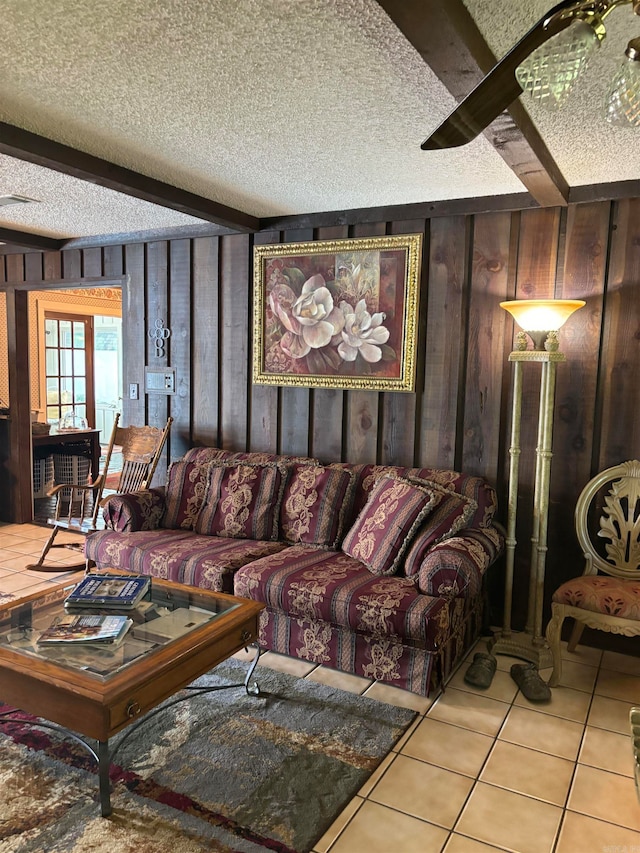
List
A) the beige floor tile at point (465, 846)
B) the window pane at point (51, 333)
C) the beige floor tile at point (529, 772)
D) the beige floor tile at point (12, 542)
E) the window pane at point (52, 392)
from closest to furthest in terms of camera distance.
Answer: the beige floor tile at point (465, 846)
the beige floor tile at point (529, 772)
the beige floor tile at point (12, 542)
the window pane at point (51, 333)
the window pane at point (52, 392)

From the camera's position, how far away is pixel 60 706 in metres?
1.97

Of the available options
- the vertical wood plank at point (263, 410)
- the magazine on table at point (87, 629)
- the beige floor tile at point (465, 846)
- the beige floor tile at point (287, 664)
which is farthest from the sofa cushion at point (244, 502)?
the beige floor tile at point (465, 846)

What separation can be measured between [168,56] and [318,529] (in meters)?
2.36

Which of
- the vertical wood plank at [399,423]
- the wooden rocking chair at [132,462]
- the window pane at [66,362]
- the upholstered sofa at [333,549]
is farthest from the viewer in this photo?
the window pane at [66,362]

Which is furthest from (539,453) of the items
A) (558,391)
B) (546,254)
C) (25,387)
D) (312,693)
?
(25,387)

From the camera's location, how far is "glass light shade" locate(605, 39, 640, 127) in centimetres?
110

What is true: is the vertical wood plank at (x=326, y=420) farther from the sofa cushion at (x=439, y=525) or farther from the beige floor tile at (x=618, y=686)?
the beige floor tile at (x=618, y=686)

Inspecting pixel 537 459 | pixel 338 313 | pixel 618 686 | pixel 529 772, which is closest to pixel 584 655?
pixel 618 686

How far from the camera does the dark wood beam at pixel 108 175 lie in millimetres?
2598

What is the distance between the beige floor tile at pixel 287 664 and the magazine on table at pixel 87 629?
35.4 inches

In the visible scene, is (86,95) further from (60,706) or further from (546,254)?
(546,254)

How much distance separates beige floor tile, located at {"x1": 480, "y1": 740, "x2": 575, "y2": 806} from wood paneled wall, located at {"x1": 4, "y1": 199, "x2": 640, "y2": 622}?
120cm

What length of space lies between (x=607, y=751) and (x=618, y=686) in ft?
1.96

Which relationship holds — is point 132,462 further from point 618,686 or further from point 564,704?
point 618,686
